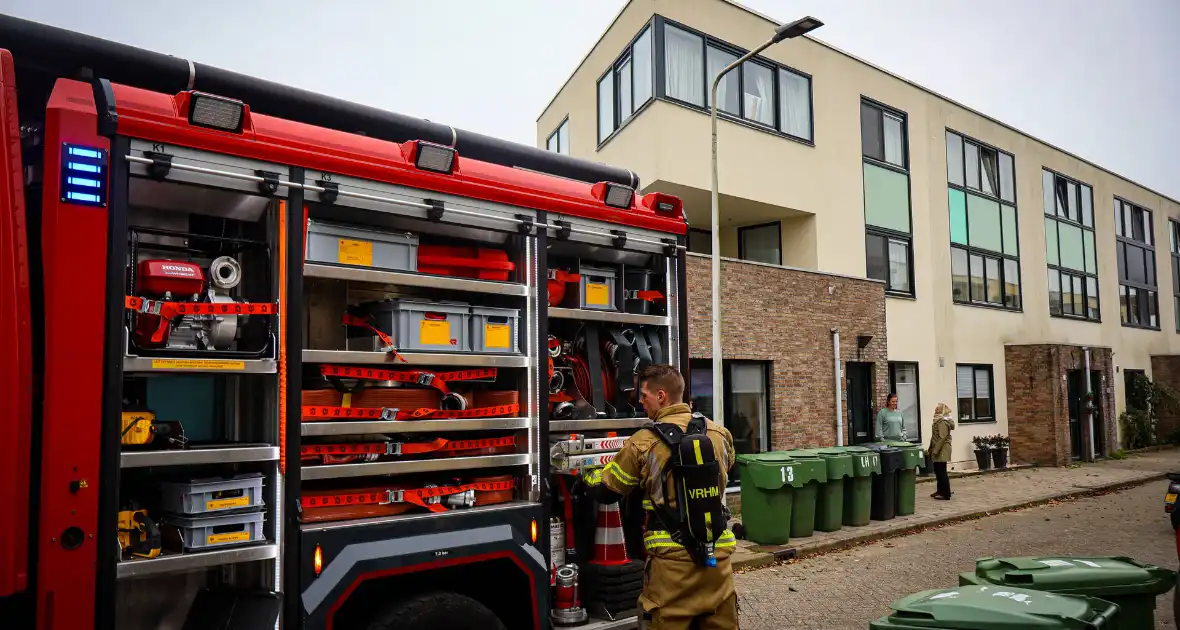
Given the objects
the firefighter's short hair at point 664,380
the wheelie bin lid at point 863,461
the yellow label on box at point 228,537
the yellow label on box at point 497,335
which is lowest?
the wheelie bin lid at point 863,461

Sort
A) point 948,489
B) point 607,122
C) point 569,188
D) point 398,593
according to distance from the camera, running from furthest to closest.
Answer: point 607,122 → point 948,489 → point 569,188 → point 398,593

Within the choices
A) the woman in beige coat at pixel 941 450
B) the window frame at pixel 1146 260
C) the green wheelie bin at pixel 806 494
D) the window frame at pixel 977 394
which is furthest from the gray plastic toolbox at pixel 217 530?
the window frame at pixel 1146 260

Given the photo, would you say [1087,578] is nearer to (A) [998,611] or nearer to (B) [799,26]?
(A) [998,611]

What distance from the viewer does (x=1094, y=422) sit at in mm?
24641

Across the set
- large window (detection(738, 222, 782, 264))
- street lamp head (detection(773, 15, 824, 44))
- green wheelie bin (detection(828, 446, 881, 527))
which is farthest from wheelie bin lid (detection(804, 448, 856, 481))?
large window (detection(738, 222, 782, 264))

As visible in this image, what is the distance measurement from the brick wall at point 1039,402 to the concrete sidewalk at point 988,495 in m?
0.77

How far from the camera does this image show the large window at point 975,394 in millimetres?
20891

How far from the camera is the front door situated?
17.0 metres

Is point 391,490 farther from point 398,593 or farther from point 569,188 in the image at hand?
point 569,188

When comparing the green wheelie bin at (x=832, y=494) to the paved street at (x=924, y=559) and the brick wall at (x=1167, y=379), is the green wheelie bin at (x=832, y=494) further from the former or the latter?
the brick wall at (x=1167, y=379)

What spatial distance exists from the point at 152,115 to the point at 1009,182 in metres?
24.4

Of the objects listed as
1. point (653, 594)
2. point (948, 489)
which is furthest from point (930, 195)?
point (653, 594)

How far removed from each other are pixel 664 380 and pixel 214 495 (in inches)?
92.1

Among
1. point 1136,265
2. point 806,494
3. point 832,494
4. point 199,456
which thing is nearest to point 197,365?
point 199,456
